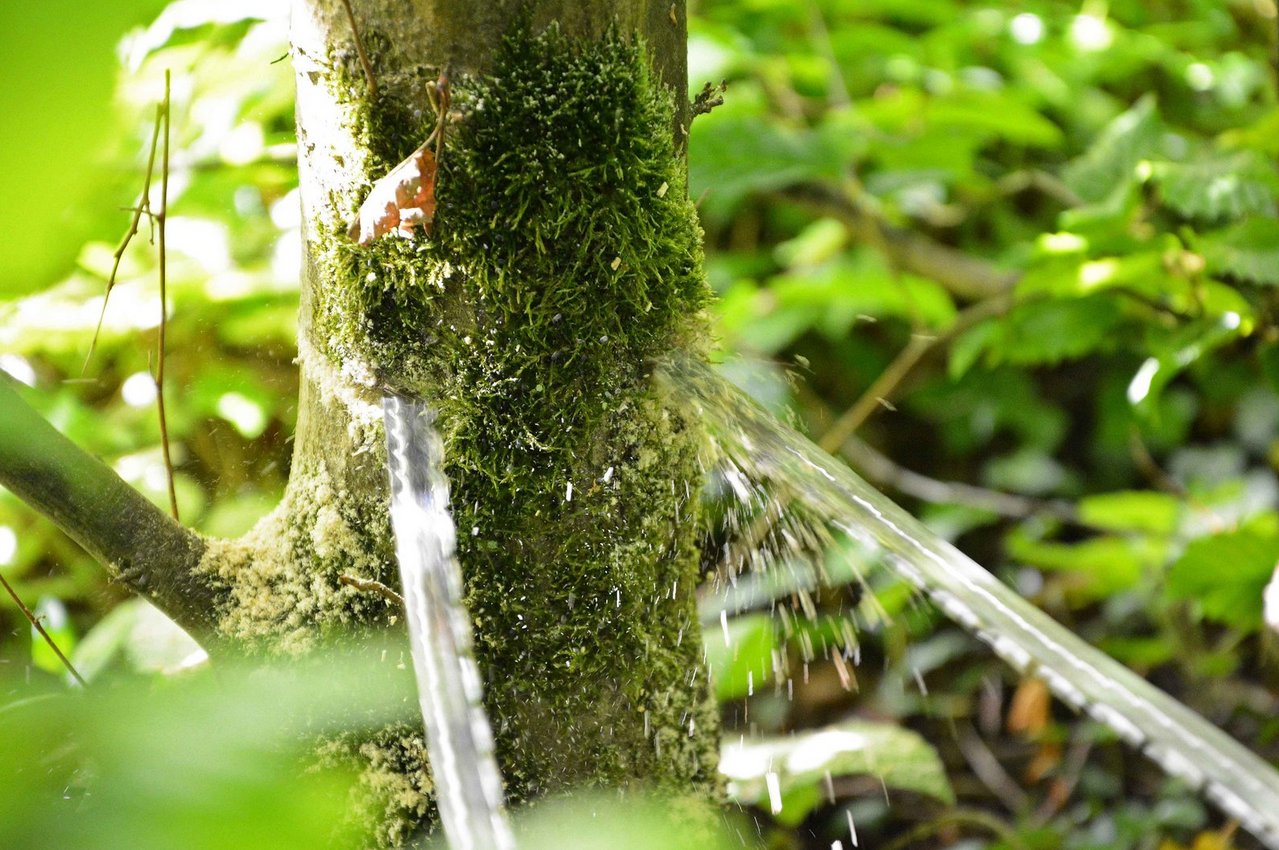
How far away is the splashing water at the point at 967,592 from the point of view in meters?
0.63

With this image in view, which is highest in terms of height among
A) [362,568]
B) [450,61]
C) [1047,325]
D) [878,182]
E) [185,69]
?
[185,69]

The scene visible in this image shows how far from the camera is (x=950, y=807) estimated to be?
1997 mm

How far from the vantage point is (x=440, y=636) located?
0.65m

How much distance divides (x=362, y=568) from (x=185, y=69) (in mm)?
1206

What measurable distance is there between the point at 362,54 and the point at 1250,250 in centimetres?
118

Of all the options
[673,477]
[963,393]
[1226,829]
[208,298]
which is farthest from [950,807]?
[208,298]

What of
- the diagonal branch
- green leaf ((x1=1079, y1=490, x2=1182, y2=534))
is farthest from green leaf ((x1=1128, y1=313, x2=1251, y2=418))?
the diagonal branch

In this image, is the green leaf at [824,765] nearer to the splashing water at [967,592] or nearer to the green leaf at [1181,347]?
the splashing water at [967,592]

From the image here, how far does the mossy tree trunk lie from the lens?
0.66 metres

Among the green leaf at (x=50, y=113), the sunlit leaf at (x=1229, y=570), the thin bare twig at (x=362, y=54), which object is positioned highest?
the thin bare twig at (x=362, y=54)

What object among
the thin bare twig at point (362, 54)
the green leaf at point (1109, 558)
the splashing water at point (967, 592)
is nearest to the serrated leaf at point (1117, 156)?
the green leaf at point (1109, 558)

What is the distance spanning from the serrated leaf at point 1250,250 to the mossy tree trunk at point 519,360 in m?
0.88

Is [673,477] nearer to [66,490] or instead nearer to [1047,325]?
[66,490]

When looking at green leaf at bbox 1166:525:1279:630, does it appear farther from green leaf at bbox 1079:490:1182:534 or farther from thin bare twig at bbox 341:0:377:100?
thin bare twig at bbox 341:0:377:100
